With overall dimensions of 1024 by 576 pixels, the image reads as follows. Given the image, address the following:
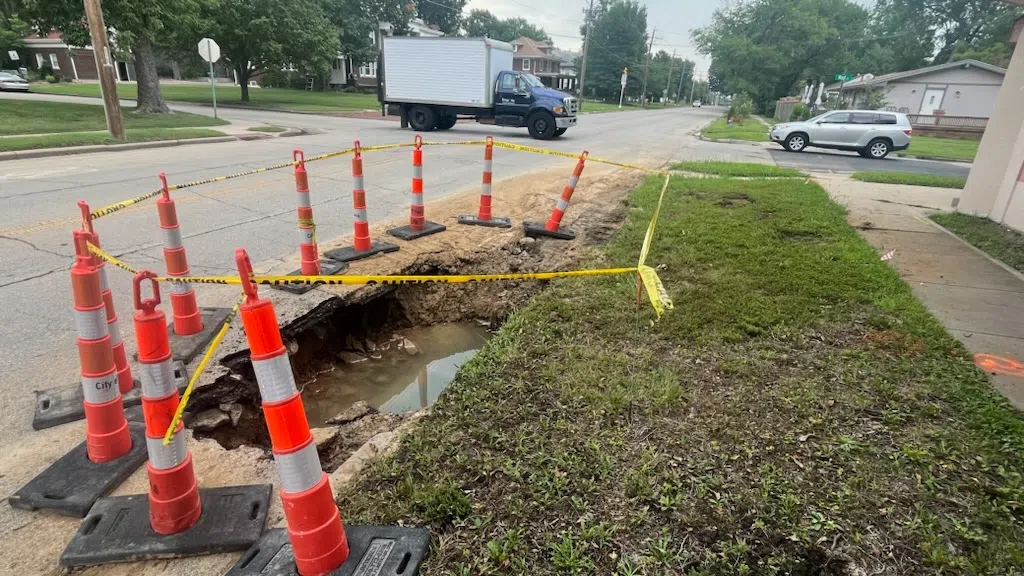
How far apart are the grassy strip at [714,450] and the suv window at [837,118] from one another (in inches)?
816

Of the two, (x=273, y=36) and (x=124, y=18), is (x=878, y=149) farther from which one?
(x=273, y=36)

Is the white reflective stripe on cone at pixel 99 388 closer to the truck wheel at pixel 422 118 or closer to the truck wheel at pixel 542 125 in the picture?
the truck wheel at pixel 542 125

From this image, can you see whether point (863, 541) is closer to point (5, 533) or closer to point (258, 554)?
point (258, 554)

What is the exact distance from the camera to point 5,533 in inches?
99.0

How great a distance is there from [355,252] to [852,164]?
1901 centimetres

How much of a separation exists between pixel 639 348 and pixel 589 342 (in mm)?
388

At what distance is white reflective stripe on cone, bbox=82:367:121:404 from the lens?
2.75 metres

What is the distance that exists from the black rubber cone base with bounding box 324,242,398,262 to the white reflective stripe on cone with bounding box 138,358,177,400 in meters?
3.71

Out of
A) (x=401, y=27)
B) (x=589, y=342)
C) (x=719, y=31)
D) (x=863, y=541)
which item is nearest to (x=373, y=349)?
(x=589, y=342)

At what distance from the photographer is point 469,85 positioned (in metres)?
21.1

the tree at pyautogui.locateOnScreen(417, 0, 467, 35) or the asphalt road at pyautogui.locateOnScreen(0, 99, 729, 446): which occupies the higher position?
the tree at pyautogui.locateOnScreen(417, 0, 467, 35)

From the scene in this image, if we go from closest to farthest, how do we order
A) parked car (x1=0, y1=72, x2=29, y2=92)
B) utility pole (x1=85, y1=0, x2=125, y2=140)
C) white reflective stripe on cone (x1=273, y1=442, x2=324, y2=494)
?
white reflective stripe on cone (x1=273, y1=442, x2=324, y2=494), utility pole (x1=85, y1=0, x2=125, y2=140), parked car (x1=0, y1=72, x2=29, y2=92)

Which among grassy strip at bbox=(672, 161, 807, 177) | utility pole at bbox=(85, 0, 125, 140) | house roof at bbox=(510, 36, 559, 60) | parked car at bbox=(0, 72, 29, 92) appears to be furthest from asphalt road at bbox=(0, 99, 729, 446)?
house roof at bbox=(510, 36, 559, 60)

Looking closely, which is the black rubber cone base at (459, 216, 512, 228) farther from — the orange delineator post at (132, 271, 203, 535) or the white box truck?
the white box truck
